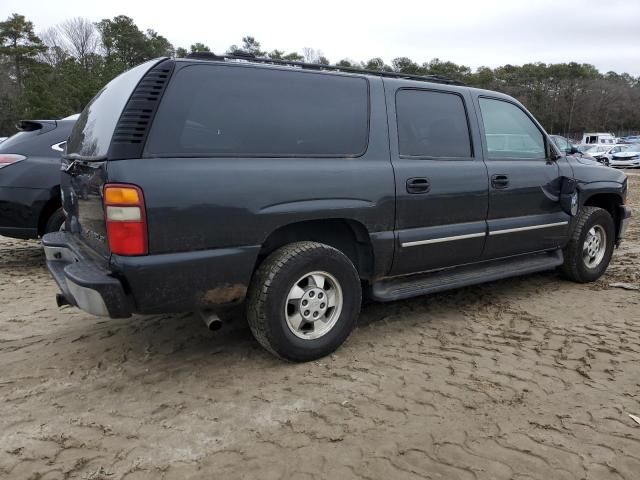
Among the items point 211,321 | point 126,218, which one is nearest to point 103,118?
point 126,218

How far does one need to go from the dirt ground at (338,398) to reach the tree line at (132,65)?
9.43m

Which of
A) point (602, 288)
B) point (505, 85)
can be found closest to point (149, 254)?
point (602, 288)

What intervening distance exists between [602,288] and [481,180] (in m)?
2.01

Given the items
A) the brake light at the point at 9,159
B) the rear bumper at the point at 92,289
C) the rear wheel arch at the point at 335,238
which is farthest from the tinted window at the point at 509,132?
the brake light at the point at 9,159

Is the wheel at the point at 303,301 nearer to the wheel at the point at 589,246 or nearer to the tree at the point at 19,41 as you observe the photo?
the wheel at the point at 589,246

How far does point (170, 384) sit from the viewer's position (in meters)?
3.07

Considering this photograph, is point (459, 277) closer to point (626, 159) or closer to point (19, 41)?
point (626, 159)

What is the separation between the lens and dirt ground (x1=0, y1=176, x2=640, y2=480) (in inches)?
92.8

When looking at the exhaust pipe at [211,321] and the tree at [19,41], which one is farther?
the tree at [19,41]

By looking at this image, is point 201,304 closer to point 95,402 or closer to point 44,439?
point 95,402

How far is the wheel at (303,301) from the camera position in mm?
3092

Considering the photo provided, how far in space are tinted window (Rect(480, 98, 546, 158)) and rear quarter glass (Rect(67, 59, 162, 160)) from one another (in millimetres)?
2709

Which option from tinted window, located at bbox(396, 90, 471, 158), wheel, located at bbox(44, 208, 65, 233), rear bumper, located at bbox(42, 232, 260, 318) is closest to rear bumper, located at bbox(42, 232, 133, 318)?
rear bumper, located at bbox(42, 232, 260, 318)

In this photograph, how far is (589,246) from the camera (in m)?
5.14
